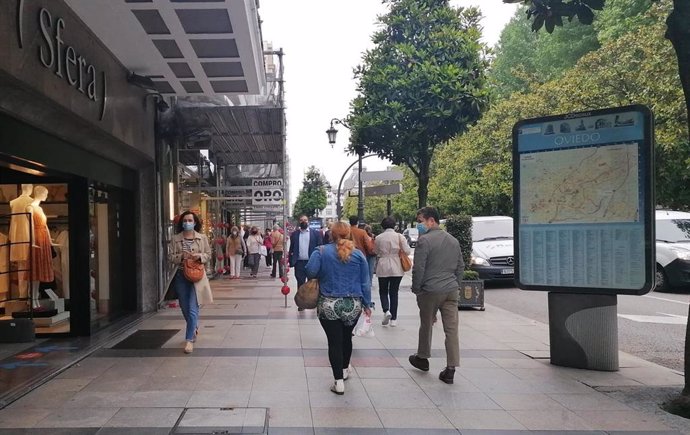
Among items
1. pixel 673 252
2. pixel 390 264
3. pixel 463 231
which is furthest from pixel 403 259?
pixel 673 252

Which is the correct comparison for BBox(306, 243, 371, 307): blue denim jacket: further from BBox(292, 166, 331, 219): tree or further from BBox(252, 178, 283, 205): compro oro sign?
BBox(292, 166, 331, 219): tree

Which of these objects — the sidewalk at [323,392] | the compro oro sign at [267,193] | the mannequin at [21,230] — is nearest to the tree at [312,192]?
the compro oro sign at [267,193]

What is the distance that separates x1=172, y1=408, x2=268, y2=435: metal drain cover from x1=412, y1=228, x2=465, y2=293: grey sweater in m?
2.14

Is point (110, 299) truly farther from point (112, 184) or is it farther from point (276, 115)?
point (276, 115)

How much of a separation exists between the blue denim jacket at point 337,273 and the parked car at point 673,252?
11246 mm

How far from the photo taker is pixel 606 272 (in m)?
6.36

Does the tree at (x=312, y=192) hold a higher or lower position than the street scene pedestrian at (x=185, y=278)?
higher

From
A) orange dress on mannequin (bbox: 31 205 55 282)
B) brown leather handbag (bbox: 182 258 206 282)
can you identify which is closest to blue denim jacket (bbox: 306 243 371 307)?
brown leather handbag (bbox: 182 258 206 282)

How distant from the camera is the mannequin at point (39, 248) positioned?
8.22m

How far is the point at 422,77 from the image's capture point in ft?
45.3

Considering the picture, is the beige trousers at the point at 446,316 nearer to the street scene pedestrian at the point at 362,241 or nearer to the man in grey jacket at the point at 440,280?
the man in grey jacket at the point at 440,280

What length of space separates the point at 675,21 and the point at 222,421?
17.1 feet

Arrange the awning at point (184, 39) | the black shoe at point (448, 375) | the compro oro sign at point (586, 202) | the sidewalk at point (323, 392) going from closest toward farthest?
the sidewalk at point (323, 392) → the black shoe at point (448, 375) → the compro oro sign at point (586, 202) → the awning at point (184, 39)

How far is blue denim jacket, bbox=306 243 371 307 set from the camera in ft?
17.8
